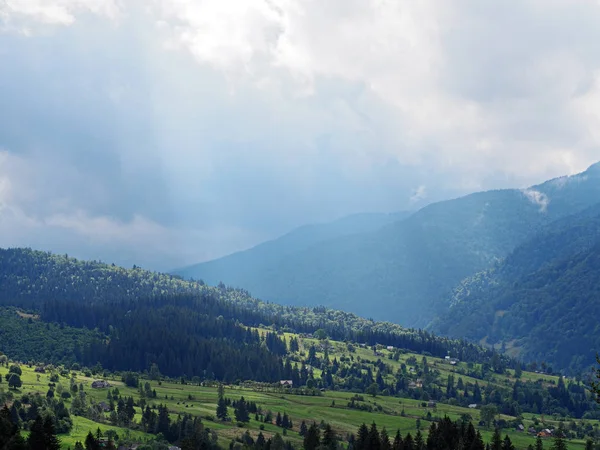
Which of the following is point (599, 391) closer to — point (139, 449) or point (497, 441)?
point (497, 441)

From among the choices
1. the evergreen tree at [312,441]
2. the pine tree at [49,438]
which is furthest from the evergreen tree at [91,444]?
the evergreen tree at [312,441]

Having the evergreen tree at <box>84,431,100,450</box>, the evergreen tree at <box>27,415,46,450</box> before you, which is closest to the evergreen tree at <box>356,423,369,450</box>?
the evergreen tree at <box>84,431,100,450</box>

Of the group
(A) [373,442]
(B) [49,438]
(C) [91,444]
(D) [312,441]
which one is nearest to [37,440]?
(B) [49,438]

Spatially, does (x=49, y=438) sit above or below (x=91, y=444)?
above

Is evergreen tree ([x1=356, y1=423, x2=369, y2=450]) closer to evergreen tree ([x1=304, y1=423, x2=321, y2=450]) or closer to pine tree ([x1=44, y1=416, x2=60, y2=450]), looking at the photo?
evergreen tree ([x1=304, y1=423, x2=321, y2=450])

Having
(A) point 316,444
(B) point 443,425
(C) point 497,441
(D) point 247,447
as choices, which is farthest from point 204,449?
(C) point 497,441

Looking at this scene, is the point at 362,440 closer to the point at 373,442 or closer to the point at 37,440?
the point at 373,442

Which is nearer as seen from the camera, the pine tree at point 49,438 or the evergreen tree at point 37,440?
the evergreen tree at point 37,440

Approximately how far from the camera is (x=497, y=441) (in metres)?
164

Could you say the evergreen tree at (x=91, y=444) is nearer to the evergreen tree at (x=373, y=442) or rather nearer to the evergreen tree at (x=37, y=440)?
the evergreen tree at (x=37, y=440)

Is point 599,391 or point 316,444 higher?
point 599,391

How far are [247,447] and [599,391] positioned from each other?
132018mm

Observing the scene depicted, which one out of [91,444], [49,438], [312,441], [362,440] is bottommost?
[91,444]

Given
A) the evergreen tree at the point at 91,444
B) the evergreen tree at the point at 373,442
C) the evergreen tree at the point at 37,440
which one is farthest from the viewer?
the evergreen tree at the point at 373,442
